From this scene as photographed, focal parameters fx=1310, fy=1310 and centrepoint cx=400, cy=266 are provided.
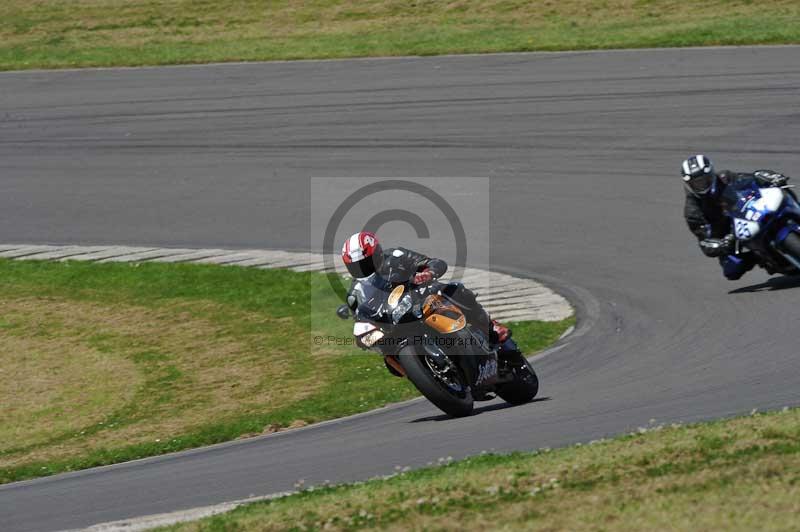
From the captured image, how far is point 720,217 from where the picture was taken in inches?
583

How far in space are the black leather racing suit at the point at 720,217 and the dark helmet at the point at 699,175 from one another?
7 centimetres

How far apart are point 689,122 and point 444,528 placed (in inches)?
622

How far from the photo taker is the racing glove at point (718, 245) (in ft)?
47.4

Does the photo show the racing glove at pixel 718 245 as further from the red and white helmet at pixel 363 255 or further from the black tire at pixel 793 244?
the red and white helmet at pixel 363 255

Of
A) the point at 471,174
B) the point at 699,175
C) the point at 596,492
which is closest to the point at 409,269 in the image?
the point at 596,492

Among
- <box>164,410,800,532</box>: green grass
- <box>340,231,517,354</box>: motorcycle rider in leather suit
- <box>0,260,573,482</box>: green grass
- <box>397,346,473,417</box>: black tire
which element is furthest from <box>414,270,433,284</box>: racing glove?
<box>0,260,573,482</box>: green grass

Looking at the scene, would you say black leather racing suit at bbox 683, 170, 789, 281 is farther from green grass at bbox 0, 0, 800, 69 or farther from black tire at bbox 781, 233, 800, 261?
green grass at bbox 0, 0, 800, 69

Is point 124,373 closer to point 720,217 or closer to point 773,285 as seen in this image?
point 720,217

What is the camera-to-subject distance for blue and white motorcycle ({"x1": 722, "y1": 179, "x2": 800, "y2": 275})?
13.8 metres

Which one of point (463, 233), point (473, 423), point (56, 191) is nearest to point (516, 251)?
point (463, 233)

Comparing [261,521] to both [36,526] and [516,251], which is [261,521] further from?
[516,251]

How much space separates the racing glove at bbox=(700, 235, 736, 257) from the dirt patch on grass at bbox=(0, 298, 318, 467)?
4.60m

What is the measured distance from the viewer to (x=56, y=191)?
22.8 metres

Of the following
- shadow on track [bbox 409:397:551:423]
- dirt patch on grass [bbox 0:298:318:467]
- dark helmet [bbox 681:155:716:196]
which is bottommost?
dirt patch on grass [bbox 0:298:318:467]
